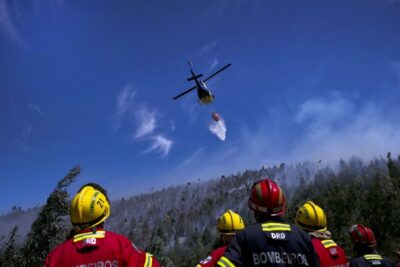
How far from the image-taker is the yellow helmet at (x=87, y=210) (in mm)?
4449

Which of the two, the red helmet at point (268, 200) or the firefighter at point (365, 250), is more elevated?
the red helmet at point (268, 200)

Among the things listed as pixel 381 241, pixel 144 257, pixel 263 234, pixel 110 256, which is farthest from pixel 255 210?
pixel 381 241

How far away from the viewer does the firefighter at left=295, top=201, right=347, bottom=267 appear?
5984 mm

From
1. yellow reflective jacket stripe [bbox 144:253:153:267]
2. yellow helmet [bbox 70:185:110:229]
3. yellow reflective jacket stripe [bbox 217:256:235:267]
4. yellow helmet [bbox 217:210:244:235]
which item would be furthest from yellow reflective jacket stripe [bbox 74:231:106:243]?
yellow helmet [bbox 217:210:244:235]

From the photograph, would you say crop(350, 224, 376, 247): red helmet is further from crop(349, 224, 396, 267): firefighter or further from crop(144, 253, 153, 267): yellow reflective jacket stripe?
crop(144, 253, 153, 267): yellow reflective jacket stripe

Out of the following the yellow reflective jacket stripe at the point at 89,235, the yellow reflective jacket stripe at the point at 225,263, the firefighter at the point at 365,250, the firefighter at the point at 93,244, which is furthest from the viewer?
the firefighter at the point at 365,250

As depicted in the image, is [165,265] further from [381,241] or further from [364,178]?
[364,178]

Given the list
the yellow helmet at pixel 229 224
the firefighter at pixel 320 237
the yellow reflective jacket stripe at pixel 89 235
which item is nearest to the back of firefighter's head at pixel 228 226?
the yellow helmet at pixel 229 224

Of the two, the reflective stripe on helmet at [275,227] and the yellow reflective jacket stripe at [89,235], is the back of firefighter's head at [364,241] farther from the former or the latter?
the yellow reflective jacket stripe at [89,235]

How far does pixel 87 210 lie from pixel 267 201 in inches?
84.4

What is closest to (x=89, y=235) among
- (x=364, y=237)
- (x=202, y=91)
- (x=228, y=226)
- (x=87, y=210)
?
(x=87, y=210)

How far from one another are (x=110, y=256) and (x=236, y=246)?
143 centimetres

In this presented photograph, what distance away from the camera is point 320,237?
20.3 feet

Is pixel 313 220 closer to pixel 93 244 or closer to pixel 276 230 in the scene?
pixel 276 230
